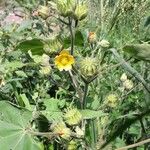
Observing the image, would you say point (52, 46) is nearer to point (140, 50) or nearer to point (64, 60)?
point (64, 60)

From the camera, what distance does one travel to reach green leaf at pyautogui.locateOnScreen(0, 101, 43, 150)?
3.51ft

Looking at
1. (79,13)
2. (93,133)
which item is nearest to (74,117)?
(93,133)

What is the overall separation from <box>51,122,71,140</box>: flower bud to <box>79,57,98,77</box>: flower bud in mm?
129

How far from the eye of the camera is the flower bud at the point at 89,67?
1.12 metres

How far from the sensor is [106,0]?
5.96ft

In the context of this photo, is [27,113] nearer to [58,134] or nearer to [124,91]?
[58,134]

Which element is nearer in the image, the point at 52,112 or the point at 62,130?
the point at 62,130

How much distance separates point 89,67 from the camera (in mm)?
1117

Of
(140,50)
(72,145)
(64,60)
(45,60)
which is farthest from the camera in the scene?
(72,145)

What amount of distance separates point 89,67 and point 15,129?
21cm

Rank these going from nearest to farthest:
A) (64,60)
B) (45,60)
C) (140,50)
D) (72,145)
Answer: (140,50) < (64,60) < (45,60) < (72,145)

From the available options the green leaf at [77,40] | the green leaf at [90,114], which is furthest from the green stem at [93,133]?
the green leaf at [77,40]

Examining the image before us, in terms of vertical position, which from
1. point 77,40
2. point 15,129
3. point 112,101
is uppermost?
point 77,40

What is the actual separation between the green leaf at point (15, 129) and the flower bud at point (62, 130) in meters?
0.06
